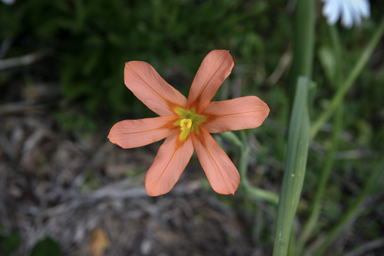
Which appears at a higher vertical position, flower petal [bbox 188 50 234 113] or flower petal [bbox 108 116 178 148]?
flower petal [bbox 188 50 234 113]

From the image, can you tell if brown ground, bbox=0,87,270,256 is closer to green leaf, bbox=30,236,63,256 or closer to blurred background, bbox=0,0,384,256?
blurred background, bbox=0,0,384,256

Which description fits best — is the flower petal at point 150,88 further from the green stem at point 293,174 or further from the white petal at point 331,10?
the white petal at point 331,10

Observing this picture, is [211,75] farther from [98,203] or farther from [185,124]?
[98,203]

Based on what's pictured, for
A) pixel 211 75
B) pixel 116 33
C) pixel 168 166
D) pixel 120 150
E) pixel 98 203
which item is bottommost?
pixel 98 203

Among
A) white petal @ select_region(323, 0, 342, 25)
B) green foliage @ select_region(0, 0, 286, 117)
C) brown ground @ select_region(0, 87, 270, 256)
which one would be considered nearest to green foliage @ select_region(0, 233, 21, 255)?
brown ground @ select_region(0, 87, 270, 256)

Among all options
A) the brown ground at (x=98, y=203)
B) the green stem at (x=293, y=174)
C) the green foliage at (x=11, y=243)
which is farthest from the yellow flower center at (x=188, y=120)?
the green foliage at (x=11, y=243)

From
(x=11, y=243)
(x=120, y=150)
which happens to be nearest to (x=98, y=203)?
(x=120, y=150)

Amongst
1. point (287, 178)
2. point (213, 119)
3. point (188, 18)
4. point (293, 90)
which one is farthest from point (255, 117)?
point (188, 18)
